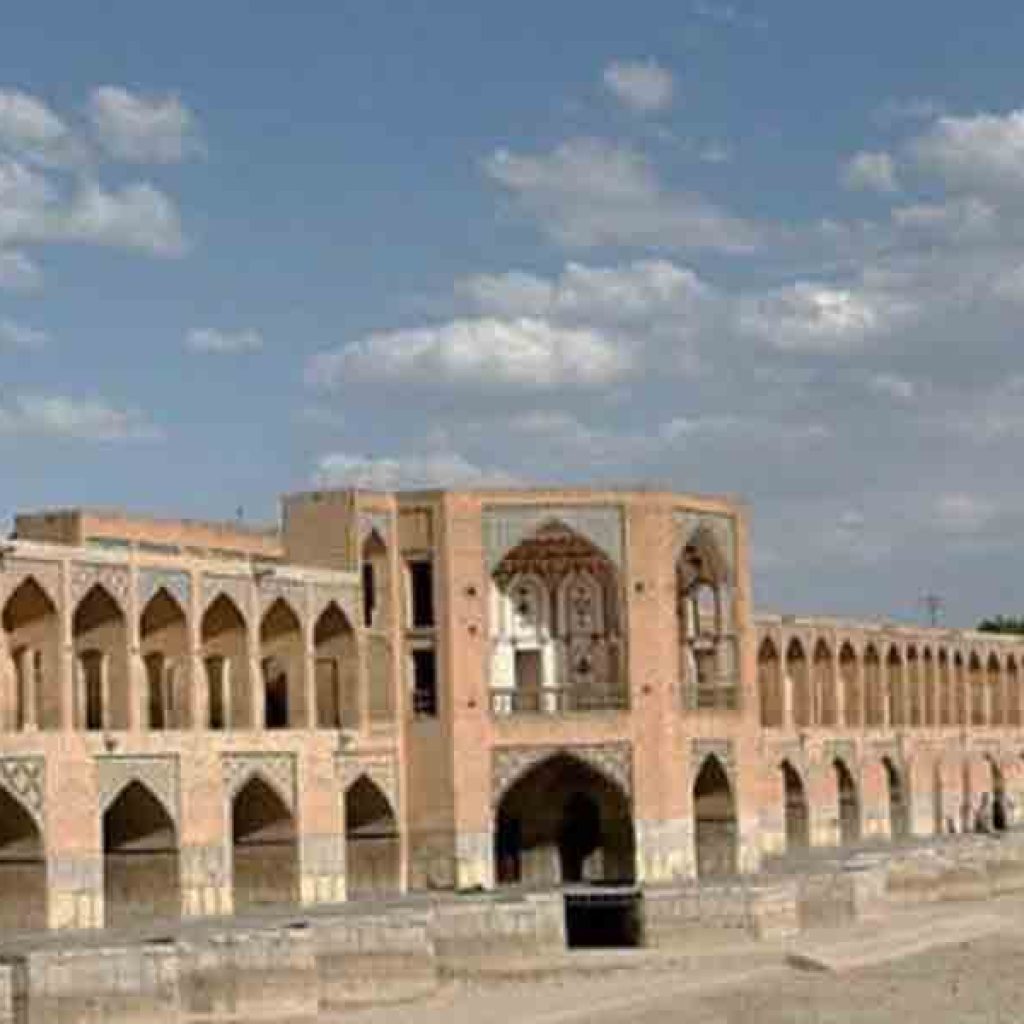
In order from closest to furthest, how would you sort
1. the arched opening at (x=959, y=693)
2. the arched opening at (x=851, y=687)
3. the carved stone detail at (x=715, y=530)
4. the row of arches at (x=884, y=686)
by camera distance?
the carved stone detail at (x=715, y=530) < the row of arches at (x=884, y=686) < the arched opening at (x=851, y=687) < the arched opening at (x=959, y=693)

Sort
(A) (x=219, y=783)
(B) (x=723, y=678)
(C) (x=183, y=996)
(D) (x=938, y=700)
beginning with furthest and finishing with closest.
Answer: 1. (D) (x=938, y=700)
2. (B) (x=723, y=678)
3. (A) (x=219, y=783)
4. (C) (x=183, y=996)

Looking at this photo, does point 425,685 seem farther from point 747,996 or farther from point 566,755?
point 747,996

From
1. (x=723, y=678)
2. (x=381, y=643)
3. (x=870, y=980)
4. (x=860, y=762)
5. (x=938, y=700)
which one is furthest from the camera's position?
(x=938, y=700)

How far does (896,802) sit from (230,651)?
25688 millimetres

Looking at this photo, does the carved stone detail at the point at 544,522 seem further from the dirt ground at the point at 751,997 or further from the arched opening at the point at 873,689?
the arched opening at the point at 873,689

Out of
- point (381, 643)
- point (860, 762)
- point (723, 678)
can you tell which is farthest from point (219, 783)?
point (860, 762)

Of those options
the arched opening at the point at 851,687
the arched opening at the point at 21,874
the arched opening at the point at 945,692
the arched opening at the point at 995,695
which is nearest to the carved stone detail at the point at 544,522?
the arched opening at the point at 21,874

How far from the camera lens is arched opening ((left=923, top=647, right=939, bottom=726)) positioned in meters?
62.7

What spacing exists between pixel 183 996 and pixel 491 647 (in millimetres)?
14014

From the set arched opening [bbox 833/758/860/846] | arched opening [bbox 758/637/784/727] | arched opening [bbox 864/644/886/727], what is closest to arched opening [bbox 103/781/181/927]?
arched opening [bbox 758/637/784/727]

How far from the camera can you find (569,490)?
1645 inches

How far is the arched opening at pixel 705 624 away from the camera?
43562mm

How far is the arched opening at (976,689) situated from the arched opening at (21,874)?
38.1 meters

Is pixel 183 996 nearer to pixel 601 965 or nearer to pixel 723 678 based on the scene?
pixel 601 965
